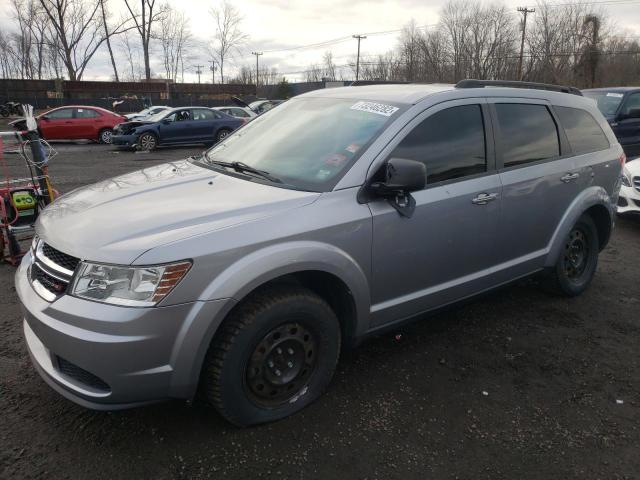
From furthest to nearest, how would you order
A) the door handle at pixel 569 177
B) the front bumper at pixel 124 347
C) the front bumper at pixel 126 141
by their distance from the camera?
the front bumper at pixel 126 141 → the door handle at pixel 569 177 → the front bumper at pixel 124 347

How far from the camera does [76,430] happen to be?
2598 millimetres

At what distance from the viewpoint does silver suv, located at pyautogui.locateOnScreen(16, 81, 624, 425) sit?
221 centimetres

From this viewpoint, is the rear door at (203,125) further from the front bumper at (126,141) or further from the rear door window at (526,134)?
the rear door window at (526,134)

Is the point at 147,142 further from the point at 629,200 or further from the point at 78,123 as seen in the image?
the point at 629,200

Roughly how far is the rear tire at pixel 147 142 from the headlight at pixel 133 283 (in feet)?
51.0

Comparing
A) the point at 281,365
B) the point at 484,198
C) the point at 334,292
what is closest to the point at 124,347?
the point at 281,365

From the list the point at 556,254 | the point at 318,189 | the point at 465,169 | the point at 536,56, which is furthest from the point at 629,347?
the point at 536,56

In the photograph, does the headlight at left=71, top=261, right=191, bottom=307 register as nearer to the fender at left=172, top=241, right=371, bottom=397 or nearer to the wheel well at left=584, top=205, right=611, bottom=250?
the fender at left=172, top=241, right=371, bottom=397

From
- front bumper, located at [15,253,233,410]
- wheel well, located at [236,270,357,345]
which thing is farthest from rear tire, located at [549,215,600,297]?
front bumper, located at [15,253,233,410]

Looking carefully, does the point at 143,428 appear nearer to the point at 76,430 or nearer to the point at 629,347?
the point at 76,430

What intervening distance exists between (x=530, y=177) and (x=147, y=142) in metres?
15.2

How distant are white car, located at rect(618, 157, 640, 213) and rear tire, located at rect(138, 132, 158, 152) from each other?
46.7ft

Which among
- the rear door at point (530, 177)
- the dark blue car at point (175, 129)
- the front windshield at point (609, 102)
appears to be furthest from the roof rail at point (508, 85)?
the dark blue car at point (175, 129)

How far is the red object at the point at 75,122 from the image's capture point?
18.5m
